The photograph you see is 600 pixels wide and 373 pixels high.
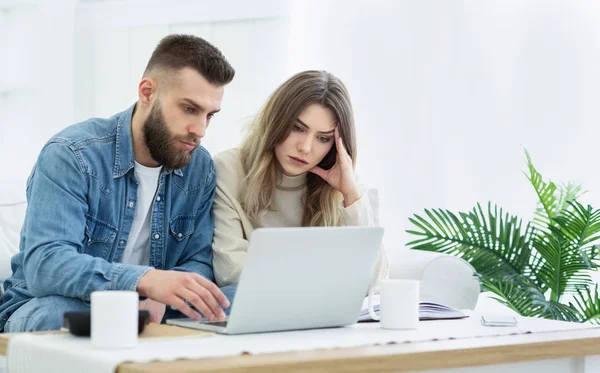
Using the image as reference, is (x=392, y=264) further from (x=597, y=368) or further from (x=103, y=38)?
(x=103, y=38)

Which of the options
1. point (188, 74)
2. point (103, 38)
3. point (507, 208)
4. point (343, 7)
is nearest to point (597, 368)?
point (188, 74)

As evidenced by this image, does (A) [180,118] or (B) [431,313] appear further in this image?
(A) [180,118]

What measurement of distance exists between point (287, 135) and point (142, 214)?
0.44m

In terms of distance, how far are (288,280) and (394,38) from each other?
2683mm

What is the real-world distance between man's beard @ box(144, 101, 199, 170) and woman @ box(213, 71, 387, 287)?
0.75ft

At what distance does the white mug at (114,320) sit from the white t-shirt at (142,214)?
33.9 inches

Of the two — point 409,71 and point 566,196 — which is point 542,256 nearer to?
point 566,196

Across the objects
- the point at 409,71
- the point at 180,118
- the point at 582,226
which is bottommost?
the point at 582,226

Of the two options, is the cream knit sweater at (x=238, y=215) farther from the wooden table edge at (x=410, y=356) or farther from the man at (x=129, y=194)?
the wooden table edge at (x=410, y=356)

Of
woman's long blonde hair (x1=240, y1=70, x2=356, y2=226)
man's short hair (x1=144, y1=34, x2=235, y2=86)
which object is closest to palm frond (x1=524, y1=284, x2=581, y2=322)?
woman's long blonde hair (x1=240, y1=70, x2=356, y2=226)

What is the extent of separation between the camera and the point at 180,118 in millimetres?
2062

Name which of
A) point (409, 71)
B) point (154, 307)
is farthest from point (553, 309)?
point (154, 307)

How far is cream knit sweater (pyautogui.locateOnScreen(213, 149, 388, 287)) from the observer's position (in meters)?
2.14

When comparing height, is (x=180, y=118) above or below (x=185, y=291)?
above
